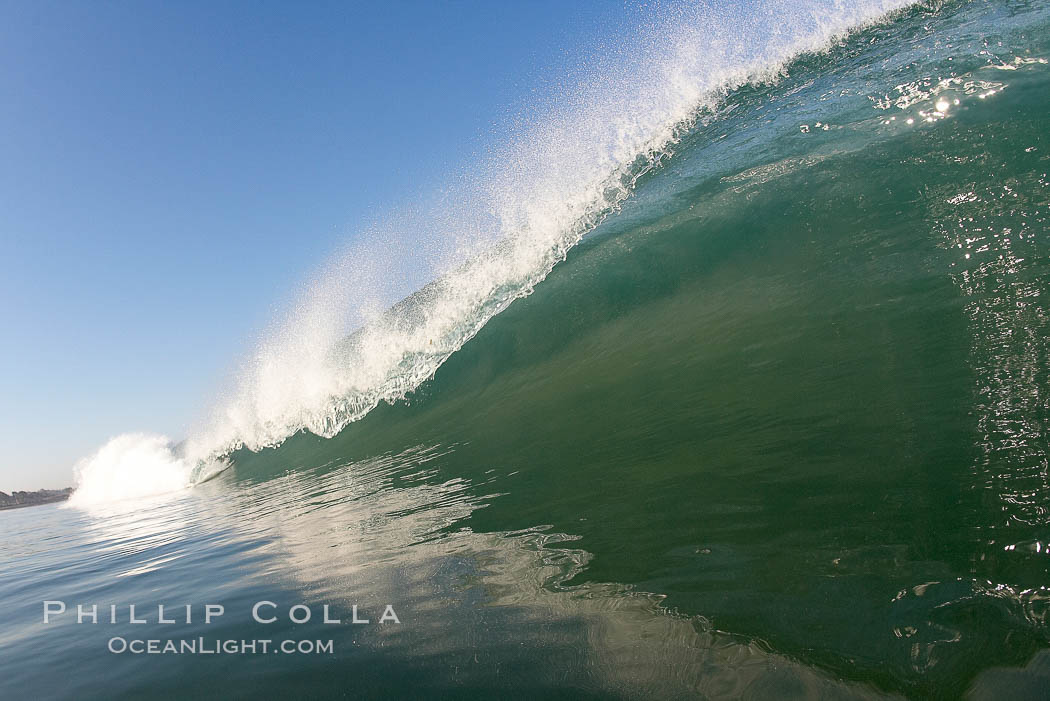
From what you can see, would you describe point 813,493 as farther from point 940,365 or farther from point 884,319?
point 884,319

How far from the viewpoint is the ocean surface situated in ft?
5.36

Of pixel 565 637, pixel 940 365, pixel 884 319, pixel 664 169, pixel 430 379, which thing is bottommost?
pixel 565 637

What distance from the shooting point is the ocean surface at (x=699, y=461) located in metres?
1.63

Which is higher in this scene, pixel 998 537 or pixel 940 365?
pixel 940 365

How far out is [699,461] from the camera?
3082 mm

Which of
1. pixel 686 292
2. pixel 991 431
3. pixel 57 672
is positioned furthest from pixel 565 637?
pixel 686 292

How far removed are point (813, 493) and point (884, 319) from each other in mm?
2476

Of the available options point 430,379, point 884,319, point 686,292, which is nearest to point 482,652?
point 884,319

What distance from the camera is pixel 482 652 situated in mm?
1817

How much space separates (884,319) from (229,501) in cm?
854

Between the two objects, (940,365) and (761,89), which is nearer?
(940,365)

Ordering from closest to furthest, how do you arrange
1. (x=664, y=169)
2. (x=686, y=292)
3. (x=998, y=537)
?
(x=998, y=537) < (x=686, y=292) < (x=664, y=169)

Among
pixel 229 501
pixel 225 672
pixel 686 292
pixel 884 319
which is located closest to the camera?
pixel 225 672

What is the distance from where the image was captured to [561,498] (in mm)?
3258
